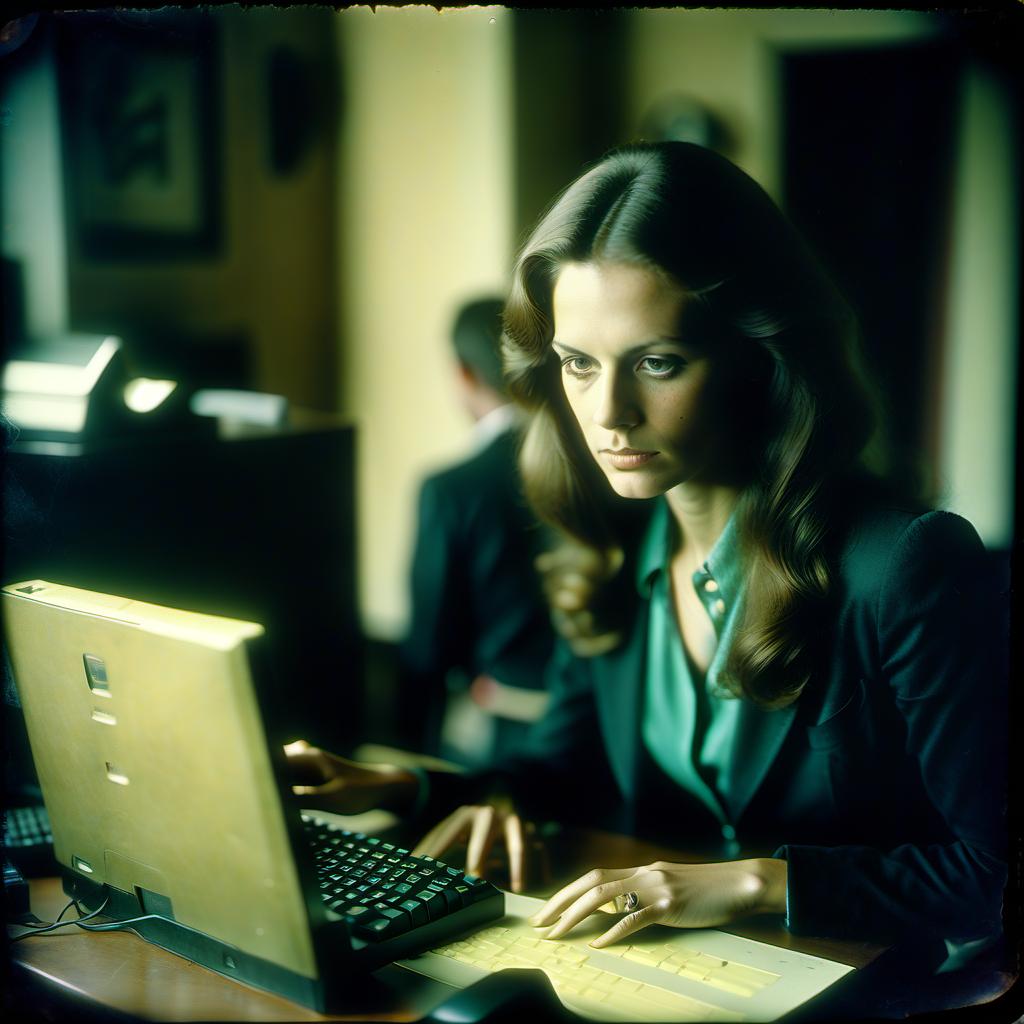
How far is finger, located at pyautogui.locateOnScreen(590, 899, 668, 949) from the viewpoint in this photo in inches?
32.3

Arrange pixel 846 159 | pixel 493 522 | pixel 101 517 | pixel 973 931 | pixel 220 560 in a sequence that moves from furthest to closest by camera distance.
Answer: pixel 846 159, pixel 493 522, pixel 220 560, pixel 101 517, pixel 973 931

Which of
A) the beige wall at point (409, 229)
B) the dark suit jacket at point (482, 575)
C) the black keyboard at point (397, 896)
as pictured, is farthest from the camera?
the beige wall at point (409, 229)

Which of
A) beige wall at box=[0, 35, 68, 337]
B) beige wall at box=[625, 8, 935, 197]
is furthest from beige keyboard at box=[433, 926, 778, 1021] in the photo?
beige wall at box=[625, 8, 935, 197]

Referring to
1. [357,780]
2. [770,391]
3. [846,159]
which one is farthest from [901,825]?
[846,159]

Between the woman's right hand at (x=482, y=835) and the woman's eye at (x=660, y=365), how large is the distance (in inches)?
17.2

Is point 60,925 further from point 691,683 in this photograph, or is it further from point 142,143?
point 142,143

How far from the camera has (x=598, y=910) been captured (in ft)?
2.77

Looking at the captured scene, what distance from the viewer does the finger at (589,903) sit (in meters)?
0.83

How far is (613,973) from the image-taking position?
796 mm

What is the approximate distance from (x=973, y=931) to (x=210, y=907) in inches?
23.6

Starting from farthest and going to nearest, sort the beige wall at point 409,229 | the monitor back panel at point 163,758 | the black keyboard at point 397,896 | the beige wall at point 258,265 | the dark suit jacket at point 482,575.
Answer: the beige wall at point 409,229 < the beige wall at point 258,265 < the dark suit jacket at point 482,575 < the black keyboard at point 397,896 < the monitor back panel at point 163,758

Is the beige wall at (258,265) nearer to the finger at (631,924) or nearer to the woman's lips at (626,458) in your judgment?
the woman's lips at (626,458)

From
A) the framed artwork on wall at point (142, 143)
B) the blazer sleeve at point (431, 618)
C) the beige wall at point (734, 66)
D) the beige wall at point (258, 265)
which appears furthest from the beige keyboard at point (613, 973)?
the beige wall at point (734, 66)

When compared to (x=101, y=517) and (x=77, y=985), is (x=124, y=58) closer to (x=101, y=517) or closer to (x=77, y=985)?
(x=101, y=517)
